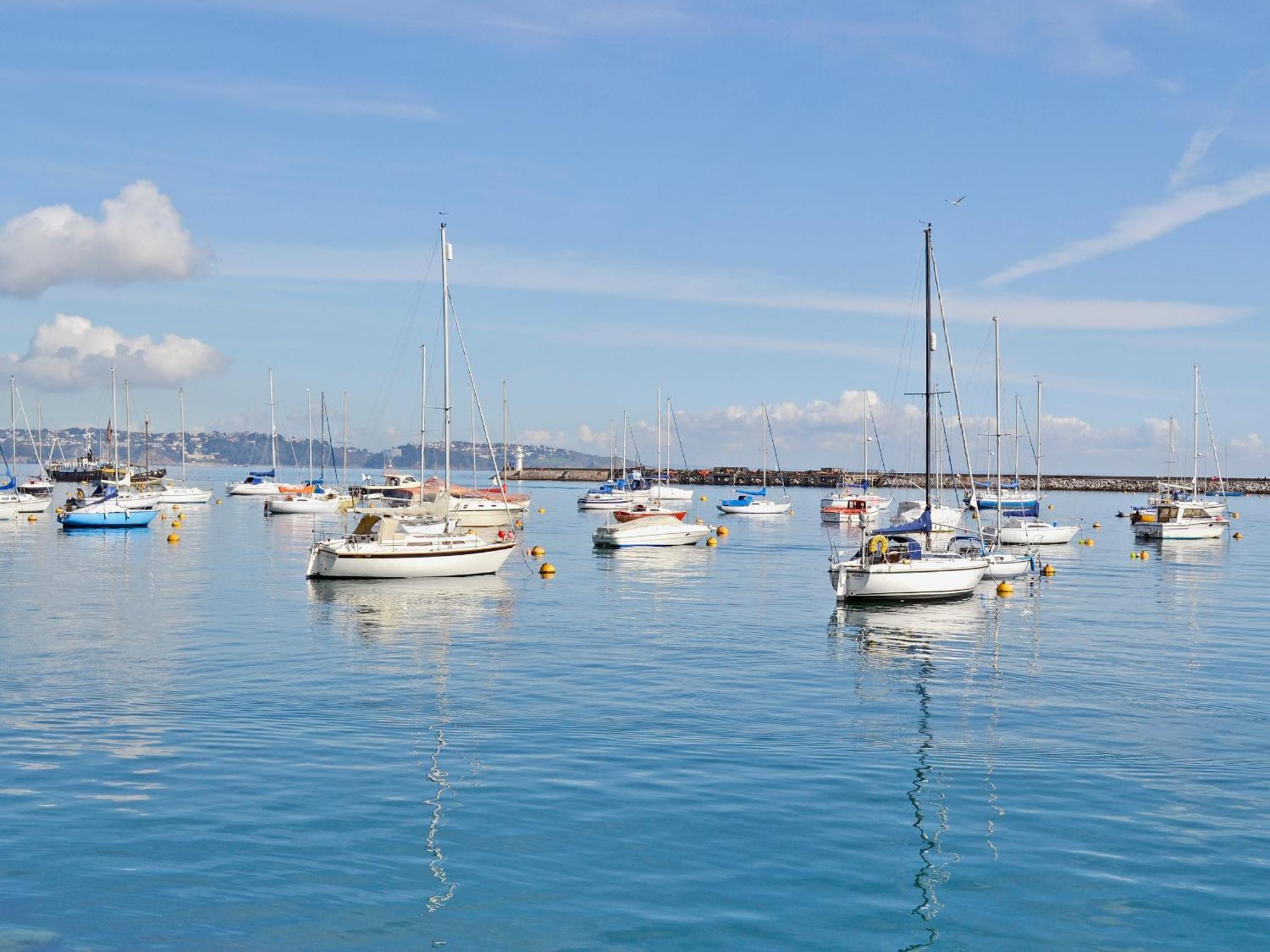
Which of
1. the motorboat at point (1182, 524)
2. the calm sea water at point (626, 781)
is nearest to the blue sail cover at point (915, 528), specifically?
the calm sea water at point (626, 781)

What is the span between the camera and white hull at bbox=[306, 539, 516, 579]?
50719 millimetres

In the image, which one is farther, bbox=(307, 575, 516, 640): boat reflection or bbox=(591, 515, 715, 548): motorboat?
bbox=(591, 515, 715, 548): motorboat

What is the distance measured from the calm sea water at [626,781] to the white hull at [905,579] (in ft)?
11.8

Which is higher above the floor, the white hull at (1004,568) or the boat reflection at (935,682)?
the white hull at (1004,568)

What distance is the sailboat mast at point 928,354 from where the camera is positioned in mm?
54219

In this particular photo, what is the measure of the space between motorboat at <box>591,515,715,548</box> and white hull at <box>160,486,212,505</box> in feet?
242

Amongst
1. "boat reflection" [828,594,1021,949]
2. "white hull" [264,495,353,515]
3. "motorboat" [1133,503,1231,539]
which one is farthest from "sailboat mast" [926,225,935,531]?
"white hull" [264,495,353,515]

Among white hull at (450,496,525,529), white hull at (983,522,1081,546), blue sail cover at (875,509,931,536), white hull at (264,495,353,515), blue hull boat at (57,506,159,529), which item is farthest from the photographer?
white hull at (264,495,353,515)

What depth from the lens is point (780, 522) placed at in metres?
113

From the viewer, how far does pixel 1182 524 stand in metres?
87.8

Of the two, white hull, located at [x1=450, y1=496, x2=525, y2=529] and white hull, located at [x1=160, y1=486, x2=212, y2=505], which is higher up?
white hull, located at [x1=160, y1=486, x2=212, y2=505]

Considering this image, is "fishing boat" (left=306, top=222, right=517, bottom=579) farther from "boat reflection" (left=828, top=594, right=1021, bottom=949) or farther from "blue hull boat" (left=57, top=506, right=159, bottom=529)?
"blue hull boat" (left=57, top=506, right=159, bottom=529)

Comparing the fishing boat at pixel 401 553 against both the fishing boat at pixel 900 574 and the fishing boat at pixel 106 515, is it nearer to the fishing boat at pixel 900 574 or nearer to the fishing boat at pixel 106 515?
the fishing boat at pixel 900 574

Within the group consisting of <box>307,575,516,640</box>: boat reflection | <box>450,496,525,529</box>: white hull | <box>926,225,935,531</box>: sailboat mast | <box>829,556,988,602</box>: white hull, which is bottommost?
<box>307,575,516,640</box>: boat reflection
